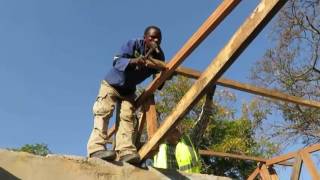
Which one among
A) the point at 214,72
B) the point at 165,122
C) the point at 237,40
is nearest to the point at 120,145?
the point at 165,122

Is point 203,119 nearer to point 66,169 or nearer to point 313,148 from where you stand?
point 66,169

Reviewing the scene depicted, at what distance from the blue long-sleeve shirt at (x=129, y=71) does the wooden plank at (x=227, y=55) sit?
1.82 ft

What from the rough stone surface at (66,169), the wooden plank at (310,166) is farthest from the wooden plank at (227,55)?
the wooden plank at (310,166)

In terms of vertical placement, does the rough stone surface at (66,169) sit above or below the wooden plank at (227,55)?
below

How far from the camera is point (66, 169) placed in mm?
3941

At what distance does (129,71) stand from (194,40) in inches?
27.6

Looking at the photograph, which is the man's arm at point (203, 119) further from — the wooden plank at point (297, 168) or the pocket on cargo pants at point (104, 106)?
the wooden plank at point (297, 168)

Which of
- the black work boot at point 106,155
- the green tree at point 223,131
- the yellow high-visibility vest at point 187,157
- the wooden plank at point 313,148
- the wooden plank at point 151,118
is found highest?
the green tree at point 223,131

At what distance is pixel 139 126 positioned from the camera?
4.83 meters

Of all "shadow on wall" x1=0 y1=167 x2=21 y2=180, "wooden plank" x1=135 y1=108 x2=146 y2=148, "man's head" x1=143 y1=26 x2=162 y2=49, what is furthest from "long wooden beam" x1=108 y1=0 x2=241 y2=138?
"shadow on wall" x1=0 y1=167 x2=21 y2=180

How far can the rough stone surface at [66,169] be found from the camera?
12.3ft

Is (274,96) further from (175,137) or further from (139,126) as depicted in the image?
(139,126)

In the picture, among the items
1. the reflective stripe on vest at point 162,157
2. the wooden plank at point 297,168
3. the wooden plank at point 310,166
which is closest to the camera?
the reflective stripe on vest at point 162,157

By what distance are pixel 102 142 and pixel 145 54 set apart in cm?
85
